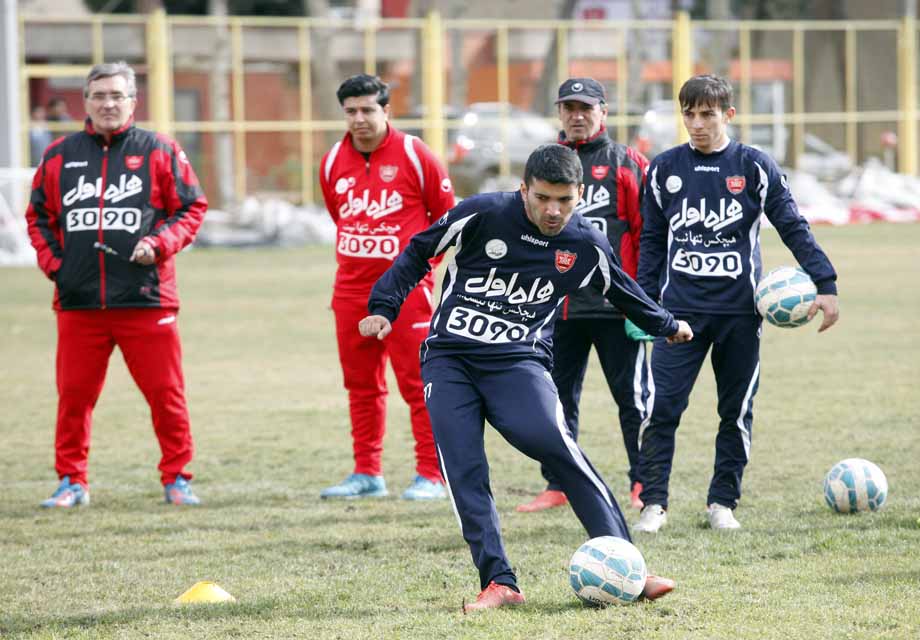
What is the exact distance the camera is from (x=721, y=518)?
263 inches

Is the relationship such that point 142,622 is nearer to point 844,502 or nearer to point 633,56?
point 844,502

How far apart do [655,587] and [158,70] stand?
76.4 feet

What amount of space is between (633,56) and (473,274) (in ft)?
95.7

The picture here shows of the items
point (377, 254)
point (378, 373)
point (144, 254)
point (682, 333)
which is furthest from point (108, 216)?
point (682, 333)

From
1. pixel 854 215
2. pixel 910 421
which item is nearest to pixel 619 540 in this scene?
pixel 910 421

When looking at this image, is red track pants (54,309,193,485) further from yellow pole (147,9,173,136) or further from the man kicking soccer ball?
yellow pole (147,9,173,136)

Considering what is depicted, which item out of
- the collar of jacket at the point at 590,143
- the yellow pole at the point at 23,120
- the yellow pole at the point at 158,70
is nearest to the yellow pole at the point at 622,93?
the yellow pole at the point at 158,70

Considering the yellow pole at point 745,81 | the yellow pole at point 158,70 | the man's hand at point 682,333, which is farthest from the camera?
the yellow pole at point 745,81

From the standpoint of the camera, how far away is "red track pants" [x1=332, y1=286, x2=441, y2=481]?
7.69m

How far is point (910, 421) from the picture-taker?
9.34 meters

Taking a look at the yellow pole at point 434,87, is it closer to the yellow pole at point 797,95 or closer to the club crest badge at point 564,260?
the yellow pole at point 797,95

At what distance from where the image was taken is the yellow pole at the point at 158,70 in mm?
26719

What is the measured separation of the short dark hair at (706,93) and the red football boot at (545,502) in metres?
2.18

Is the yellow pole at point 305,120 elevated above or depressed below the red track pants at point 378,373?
above
